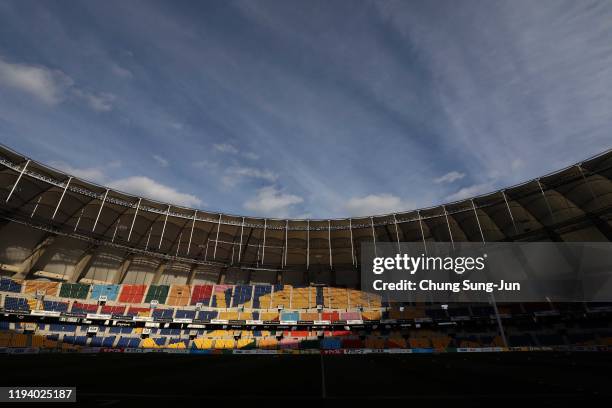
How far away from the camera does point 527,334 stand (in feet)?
152

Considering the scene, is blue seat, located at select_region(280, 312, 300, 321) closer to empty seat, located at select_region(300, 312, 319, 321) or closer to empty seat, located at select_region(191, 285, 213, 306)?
empty seat, located at select_region(300, 312, 319, 321)

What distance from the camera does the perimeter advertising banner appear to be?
45188mm

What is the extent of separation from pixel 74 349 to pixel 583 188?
2816 inches

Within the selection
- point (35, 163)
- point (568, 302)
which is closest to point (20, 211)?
point (35, 163)

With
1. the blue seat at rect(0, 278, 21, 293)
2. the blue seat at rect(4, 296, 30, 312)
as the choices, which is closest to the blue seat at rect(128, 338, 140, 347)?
the blue seat at rect(4, 296, 30, 312)

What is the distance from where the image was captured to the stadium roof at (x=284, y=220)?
134 feet

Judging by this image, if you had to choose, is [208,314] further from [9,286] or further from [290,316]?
[9,286]

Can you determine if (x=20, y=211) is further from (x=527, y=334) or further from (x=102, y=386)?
(x=527, y=334)

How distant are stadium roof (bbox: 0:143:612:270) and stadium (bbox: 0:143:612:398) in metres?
0.20

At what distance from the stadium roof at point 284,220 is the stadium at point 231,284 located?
198 millimetres

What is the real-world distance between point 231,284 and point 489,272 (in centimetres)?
4755

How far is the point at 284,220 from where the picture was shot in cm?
5441

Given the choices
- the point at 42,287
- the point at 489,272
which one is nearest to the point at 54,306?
the point at 42,287

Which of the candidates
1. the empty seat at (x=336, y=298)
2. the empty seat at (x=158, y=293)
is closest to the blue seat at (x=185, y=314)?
the empty seat at (x=158, y=293)
